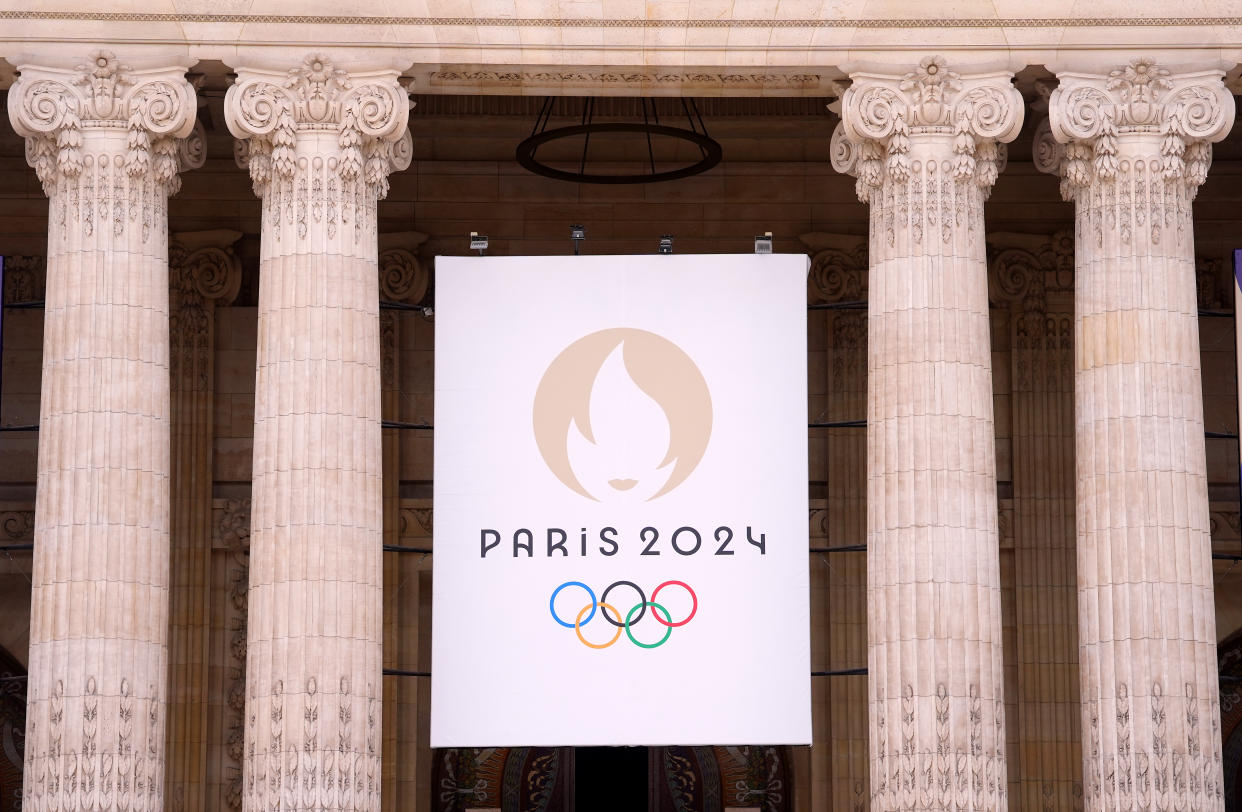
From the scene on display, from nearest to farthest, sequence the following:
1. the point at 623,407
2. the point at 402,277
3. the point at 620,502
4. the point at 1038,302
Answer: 1. the point at 620,502
2. the point at 623,407
3. the point at 1038,302
4. the point at 402,277

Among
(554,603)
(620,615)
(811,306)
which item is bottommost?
(620,615)

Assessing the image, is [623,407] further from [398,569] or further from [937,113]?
[398,569]

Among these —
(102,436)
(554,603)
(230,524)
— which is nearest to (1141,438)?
(554,603)

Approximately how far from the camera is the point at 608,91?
24.9 m

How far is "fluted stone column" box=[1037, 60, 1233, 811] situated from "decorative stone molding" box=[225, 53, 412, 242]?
745 cm

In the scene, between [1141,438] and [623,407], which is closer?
[1141,438]

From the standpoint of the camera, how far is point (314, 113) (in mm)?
23719

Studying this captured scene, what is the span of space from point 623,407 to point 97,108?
6589 mm

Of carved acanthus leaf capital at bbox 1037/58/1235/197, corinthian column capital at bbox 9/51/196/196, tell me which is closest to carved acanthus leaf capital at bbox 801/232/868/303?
carved acanthus leaf capital at bbox 1037/58/1235/197

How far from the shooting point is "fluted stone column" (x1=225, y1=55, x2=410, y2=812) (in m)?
22.7

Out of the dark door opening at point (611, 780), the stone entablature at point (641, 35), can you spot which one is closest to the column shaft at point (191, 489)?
the dark door opening at point (611, 780)

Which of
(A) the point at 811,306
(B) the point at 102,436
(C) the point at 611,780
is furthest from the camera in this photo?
(C) the point at 611,780

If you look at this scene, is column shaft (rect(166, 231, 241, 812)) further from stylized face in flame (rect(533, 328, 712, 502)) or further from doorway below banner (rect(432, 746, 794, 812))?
stylized face in flame (rect(533, 328, 712, 502))

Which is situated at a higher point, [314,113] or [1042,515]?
[314,113]
